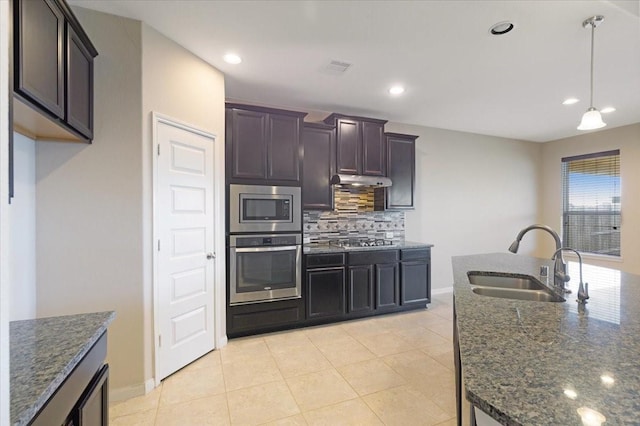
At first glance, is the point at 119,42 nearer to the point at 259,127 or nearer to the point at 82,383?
the point at 259,127

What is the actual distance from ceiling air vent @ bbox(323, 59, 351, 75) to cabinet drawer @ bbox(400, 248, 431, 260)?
2352 mm

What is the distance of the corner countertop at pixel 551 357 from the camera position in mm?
661

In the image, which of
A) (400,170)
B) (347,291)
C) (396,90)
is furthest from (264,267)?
(396,90)

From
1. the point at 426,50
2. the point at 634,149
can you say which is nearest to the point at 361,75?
the point at 426,50

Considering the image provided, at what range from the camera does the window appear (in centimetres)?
480

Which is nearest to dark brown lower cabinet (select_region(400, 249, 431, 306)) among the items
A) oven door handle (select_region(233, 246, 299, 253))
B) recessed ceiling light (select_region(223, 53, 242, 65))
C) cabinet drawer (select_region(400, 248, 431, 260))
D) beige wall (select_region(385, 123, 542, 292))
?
cabinet drawer (select_region(400, 248, 431, 260))

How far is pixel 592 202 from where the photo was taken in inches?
201

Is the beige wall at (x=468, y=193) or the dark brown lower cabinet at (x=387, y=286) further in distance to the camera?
the beige wall at (x=468, y=193)

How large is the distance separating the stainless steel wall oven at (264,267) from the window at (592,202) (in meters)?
5.25

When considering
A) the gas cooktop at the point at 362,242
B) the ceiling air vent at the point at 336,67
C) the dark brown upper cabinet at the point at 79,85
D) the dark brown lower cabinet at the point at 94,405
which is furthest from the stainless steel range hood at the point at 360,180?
the dark brown lower cabinet at the point at 94,405

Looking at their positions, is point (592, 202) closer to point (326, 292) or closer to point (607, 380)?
point (326, 292)

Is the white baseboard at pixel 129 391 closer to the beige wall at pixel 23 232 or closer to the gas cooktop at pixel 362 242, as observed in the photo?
the beige wall at pixel 23 232

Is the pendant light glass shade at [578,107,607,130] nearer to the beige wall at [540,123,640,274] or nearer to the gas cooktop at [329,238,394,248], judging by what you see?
the gas cooktop at [329,238,394,248]

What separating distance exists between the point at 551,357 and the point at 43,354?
166cm
